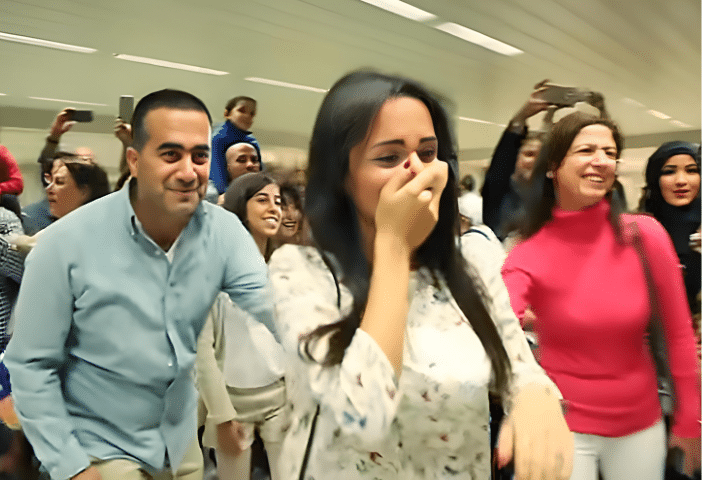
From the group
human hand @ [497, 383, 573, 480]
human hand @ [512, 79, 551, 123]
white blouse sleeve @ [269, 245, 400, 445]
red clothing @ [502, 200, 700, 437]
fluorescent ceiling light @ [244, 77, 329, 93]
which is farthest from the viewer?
human hand @ [512, 79, 551, 123]

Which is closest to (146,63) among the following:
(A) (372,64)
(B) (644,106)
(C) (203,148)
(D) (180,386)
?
(C) (203,148)

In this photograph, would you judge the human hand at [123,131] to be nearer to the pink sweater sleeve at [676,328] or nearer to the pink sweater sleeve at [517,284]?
the pink sweater sleeve at [517,284]

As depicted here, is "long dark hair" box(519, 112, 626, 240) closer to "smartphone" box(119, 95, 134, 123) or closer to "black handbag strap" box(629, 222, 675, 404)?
"black handbag strap" box(629, 222, 675, 404)

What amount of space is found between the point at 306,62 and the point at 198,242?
489 millimetres

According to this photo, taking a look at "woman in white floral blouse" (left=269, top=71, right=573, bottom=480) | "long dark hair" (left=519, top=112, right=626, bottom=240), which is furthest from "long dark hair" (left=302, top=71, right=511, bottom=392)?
"long dark hair" (left=519, top=112, right=626, bottom=240)

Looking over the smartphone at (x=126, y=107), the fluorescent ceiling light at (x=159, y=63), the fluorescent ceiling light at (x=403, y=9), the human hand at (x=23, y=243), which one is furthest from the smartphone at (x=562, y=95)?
the human hand at (x=23, y=243)

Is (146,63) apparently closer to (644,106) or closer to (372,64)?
(372,64)

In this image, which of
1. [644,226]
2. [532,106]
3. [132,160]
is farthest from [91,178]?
[644,226]

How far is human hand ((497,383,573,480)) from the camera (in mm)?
794

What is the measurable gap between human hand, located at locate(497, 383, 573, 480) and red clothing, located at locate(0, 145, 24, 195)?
1.01 metres

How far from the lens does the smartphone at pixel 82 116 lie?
3.63ft

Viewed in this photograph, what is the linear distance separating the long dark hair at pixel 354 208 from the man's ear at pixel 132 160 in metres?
0.36

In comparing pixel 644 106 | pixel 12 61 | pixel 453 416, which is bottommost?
pixel 453 416

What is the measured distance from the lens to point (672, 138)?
5.21ft
